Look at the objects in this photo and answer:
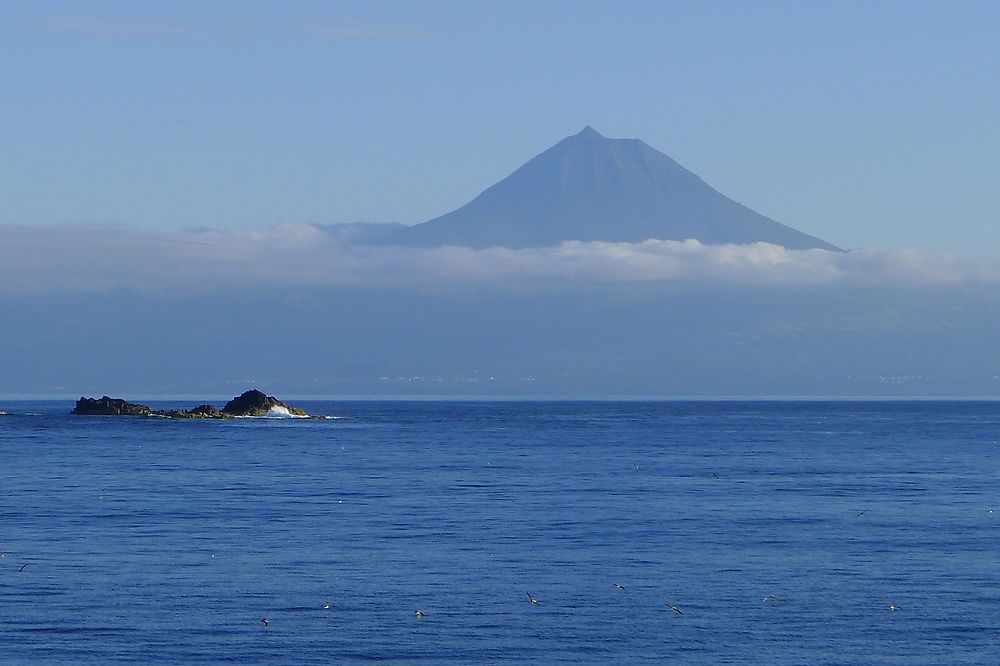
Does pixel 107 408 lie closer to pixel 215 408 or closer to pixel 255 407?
pixel 215 408

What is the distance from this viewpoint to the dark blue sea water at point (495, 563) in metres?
34.0

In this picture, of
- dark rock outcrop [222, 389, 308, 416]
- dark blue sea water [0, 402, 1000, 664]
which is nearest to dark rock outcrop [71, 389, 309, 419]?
dark rock outcrop [222, 389, 308, 416]

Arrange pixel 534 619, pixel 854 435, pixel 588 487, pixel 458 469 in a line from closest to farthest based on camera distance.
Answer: pixel 534 619 → pixel 588 487 → pixel 458 469 → pixel 854 435

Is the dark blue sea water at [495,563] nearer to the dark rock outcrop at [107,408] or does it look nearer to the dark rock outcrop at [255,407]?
the dark rock outcrop at [255,407]

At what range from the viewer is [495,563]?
148ft

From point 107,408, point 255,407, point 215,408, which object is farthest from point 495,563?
point 107,408

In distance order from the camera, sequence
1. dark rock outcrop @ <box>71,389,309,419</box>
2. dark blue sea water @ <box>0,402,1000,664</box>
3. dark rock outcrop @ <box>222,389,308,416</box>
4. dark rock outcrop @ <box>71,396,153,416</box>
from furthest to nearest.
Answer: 1. dark rock outcrop @ <box>71,396,153,416</box>
2. dark rock outcrop @ <box>222,389,308,416</box>
3. dark rock outcrop @ <box>71,389,309,419</box>
4. dark blue sea water @ <box>0,402,1000,664</box>

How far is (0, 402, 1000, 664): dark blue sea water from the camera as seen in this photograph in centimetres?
3400

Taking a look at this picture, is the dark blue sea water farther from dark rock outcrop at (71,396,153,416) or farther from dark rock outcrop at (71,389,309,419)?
dark rock outcrop at (71,396,153,416)

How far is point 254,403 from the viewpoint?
19538 centimetres

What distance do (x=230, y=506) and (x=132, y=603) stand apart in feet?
84.2

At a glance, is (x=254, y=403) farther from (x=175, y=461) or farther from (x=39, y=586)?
(x=39, y=586)

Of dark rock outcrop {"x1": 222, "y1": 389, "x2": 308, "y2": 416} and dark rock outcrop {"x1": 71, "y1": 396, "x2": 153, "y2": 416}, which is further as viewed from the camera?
dark rock outcrop {"x1": 71, "y1": 396, "x2": 153, "y2": 416}

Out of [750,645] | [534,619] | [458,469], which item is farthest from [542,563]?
[458,469]
